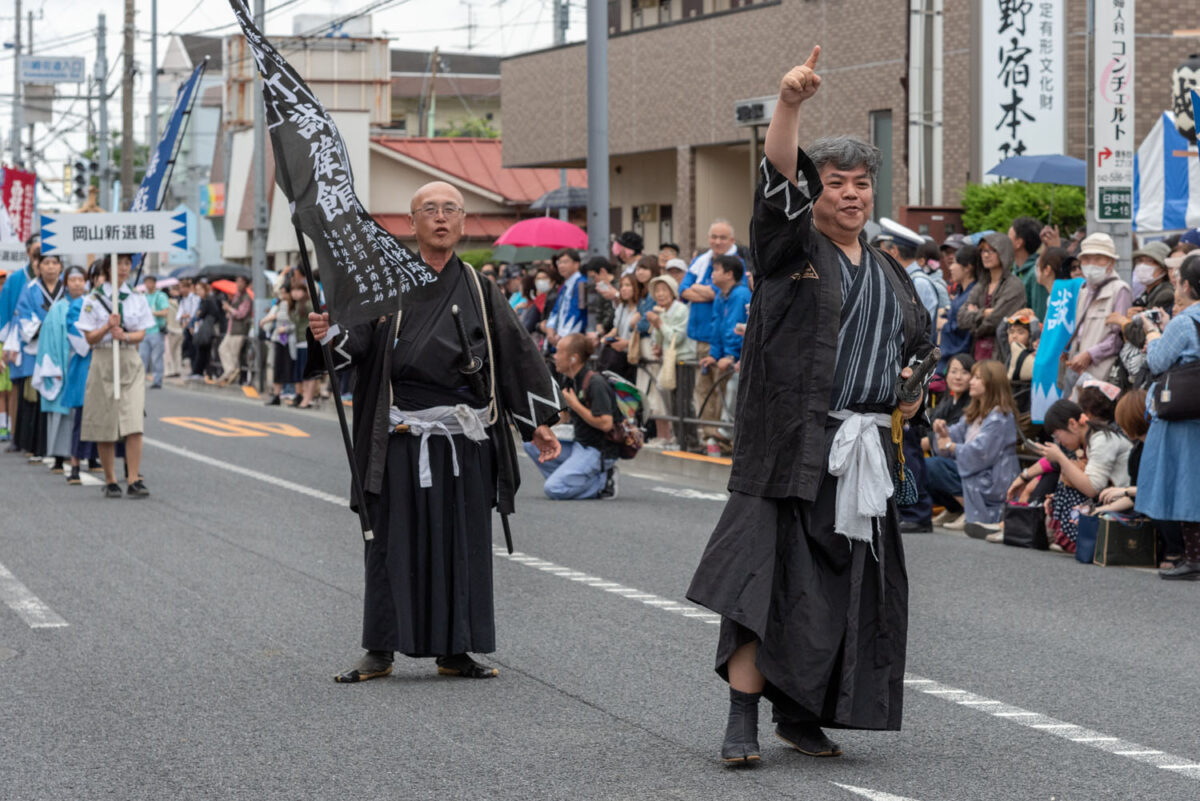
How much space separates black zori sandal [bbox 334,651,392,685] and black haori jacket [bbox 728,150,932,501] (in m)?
2.24

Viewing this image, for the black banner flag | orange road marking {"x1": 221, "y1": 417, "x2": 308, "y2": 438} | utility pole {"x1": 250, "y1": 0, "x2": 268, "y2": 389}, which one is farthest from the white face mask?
utility pole {"x1": 250, "y1": 0, "x2": 268, "y2": 389}

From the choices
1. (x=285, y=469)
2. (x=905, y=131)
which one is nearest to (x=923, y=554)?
(x=285, y=469)

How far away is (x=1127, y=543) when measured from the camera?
1080cm

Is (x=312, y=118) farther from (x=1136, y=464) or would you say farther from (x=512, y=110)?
(x=512, y=110)

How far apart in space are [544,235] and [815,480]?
65.9 ft

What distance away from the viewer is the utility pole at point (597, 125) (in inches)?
757

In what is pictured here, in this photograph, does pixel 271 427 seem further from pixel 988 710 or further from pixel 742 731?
pixel 742 731

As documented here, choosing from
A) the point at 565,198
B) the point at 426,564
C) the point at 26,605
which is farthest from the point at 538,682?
the point at 565,198

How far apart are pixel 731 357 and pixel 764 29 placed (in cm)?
1451

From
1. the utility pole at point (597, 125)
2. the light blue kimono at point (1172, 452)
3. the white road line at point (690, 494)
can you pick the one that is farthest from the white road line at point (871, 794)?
the utility pole at point (597, 125)

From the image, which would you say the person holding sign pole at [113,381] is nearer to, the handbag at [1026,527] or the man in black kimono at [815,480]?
the handbag at [1026,527]

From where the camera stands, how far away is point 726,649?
5539 mm

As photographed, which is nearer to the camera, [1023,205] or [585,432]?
[585,432]

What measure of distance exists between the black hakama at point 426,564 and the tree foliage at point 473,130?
64.0 meters
